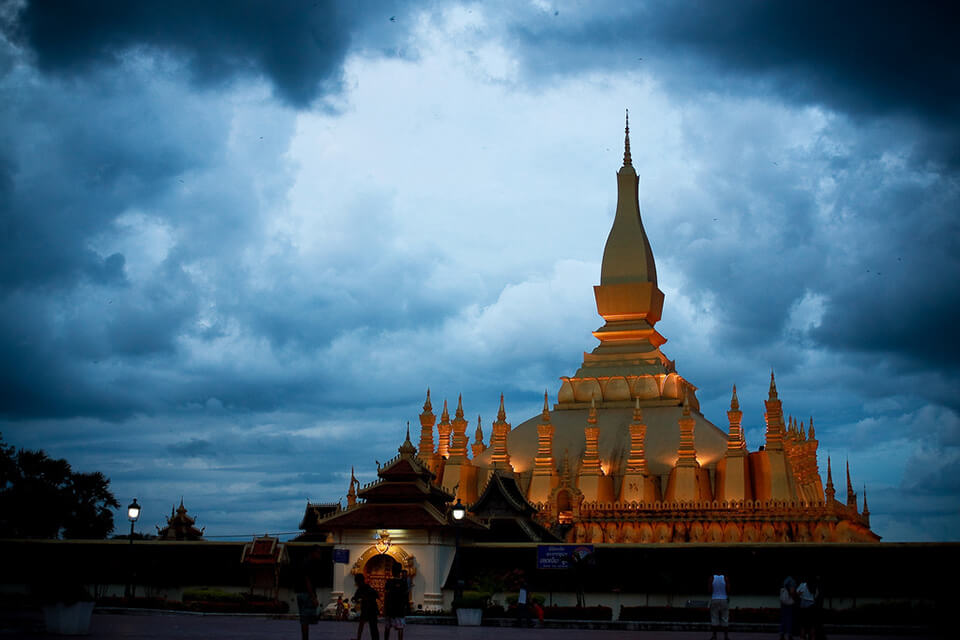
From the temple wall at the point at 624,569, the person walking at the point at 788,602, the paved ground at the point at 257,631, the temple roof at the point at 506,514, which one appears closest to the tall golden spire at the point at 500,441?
the temple roof at the point at 506,514

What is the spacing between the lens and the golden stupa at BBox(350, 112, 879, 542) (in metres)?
41.0

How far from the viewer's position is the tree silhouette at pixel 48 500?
48750mm

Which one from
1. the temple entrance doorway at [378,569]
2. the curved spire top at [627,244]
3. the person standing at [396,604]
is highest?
the curved spire top at [627,244]

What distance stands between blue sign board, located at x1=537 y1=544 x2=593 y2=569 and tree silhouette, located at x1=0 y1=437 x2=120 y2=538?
85.4 feet

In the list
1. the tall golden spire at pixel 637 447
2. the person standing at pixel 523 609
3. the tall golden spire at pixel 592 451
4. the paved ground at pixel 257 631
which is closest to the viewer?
the paved ground at pixel 257 631

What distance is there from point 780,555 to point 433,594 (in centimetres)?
1029

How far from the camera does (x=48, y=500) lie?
49.9 meters

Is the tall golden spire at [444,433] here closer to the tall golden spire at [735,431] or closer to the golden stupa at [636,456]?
the golden stupa at [636,456]

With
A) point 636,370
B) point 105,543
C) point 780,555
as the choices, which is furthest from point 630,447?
point 105,543

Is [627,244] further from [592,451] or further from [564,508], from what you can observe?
[564,508]

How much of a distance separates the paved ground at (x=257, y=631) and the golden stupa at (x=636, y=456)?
12747mm

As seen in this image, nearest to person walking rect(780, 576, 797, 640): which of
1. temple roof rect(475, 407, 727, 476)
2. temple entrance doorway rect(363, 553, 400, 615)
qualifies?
temple entrance doorway rect(363, 553, 400, 615)

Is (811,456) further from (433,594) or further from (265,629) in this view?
(265,629)

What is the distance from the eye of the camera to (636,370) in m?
49.7
